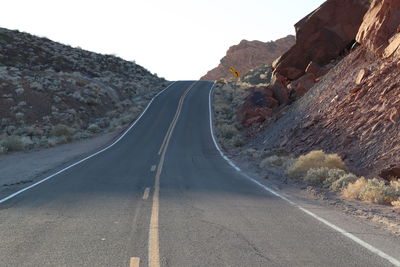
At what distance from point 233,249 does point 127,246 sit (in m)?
1.59

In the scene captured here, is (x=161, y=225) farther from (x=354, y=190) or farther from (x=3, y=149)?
(x=3, y=149)

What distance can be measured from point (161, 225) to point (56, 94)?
36.0m

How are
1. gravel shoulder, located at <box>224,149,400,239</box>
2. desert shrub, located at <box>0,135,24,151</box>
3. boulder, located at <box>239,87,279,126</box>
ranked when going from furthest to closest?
boulder, located at <box>239,87,279,126</box> < desert shrub, located at <box>0,135,24,151</box> < gravel shoulder, located at <box>224,149,400,239</box>

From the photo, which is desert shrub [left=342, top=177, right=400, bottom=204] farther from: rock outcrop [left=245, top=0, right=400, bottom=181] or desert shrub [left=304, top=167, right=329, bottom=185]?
desert shrub [left=304, top=167, right=329, bottom=185]

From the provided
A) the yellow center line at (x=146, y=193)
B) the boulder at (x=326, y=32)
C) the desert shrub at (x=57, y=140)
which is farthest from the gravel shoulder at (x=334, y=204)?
the boulder at (x=326, y=32)

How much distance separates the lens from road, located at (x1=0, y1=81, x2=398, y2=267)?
6.19 m

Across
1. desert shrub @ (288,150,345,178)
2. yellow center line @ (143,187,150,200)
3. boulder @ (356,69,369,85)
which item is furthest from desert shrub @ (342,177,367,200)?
boulder @ (356,69,369,85)

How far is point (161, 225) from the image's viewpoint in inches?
318

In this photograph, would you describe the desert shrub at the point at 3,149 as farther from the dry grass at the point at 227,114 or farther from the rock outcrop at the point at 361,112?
the rock outcrop at the point at 361,112

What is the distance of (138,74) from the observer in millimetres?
75875

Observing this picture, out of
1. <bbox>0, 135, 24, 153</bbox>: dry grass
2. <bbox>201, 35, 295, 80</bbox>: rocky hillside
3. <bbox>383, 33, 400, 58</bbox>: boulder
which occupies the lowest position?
<bbox>0, 135, 24, 153</bbox>: dry grass

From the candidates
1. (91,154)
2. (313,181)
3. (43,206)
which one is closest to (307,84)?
(91,154)

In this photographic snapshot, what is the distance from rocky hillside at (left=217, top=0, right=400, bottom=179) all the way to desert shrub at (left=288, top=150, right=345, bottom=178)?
1.90 ft

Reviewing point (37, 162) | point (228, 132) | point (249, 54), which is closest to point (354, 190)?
point (37, 162)
